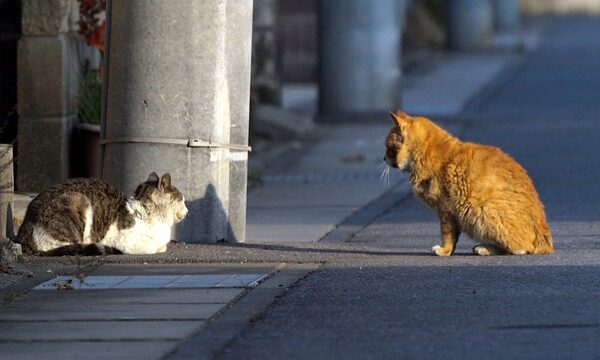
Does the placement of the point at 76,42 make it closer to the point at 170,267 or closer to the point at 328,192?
the point at 328,192

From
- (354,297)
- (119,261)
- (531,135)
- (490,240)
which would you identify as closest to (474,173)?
(490,240)

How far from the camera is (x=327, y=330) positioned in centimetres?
740

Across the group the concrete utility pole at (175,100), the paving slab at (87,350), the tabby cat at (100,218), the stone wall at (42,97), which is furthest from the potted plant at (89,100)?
the paving slab at (87,350)

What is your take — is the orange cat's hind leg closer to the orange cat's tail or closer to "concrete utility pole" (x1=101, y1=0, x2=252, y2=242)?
the orange cat's tail

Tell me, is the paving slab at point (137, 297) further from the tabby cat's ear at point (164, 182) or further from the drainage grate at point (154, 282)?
the tabby cat's ear at point (164, 182)

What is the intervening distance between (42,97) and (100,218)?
122 inches

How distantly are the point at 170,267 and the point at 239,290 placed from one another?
1.07 m

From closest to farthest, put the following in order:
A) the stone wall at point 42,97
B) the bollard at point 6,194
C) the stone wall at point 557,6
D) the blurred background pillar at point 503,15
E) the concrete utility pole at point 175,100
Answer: the bollard at point 6,194
the concrete utility pole at point 175,100
the stone wall at point 42,97
the blurred background pillar at point 503,15
the stone wall at point 557,6

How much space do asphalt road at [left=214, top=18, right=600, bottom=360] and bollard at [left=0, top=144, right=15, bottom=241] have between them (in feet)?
6.22

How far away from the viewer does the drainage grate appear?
8.69m

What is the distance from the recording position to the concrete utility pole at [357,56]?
22.2m

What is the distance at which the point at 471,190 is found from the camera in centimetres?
955

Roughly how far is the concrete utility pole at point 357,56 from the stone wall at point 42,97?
33.0ft

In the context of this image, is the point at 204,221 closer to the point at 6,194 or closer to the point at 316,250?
the point at 316,250
